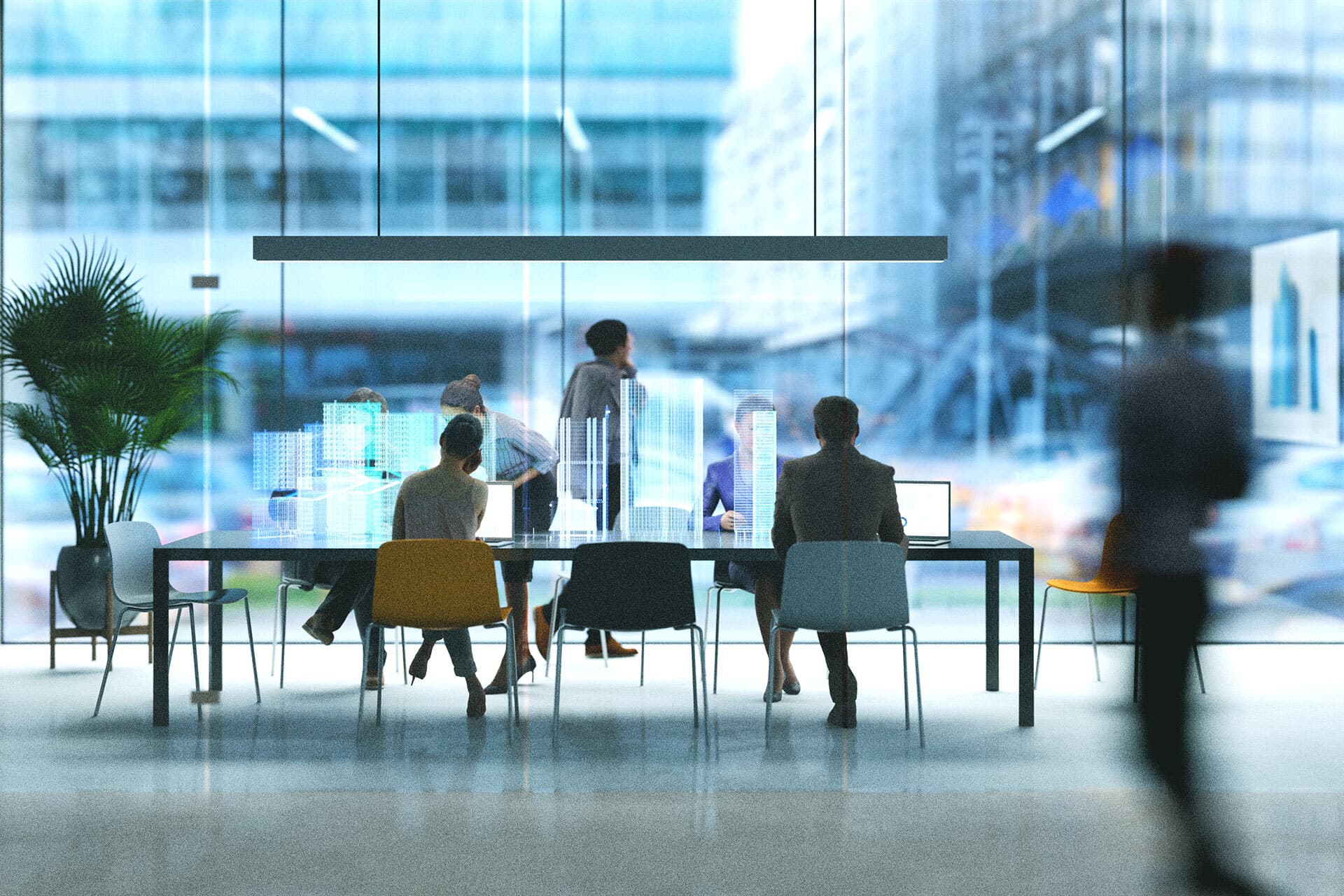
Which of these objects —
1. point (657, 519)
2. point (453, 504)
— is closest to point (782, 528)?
point (657, 519)

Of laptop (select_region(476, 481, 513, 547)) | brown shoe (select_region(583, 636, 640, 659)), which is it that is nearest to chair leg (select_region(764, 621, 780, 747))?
laptop (select_region(476, 481, 513, 547))

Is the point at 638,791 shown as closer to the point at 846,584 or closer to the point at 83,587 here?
the point at 846,584

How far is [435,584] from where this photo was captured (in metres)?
4.64

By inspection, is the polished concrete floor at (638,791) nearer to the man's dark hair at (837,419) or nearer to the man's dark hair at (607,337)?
the man's dark hair at (837,419)

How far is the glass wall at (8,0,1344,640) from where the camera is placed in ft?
22.7

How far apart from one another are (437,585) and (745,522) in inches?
52.0

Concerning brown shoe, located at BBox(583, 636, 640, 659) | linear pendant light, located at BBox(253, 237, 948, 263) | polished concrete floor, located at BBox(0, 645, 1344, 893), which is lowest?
polished concrete floor, located at BBox(0, 645, 1344, 893)

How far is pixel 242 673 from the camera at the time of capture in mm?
6035

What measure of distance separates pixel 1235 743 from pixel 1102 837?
1397 millimetres

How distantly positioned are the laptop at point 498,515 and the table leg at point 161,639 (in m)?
1.18

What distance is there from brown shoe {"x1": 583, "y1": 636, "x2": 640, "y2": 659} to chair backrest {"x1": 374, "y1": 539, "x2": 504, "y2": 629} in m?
1.72

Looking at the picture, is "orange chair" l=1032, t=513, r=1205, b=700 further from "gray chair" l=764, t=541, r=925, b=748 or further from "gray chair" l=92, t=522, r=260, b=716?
"gray chair" l=92, t=522, r=260, b=716

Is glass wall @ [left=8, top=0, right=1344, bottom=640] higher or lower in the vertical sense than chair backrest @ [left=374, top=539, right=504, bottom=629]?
higher

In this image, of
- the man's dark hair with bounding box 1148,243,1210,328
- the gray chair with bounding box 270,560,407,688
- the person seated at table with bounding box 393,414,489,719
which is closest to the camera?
the person seated at table with bounding box 393,414,489,719
